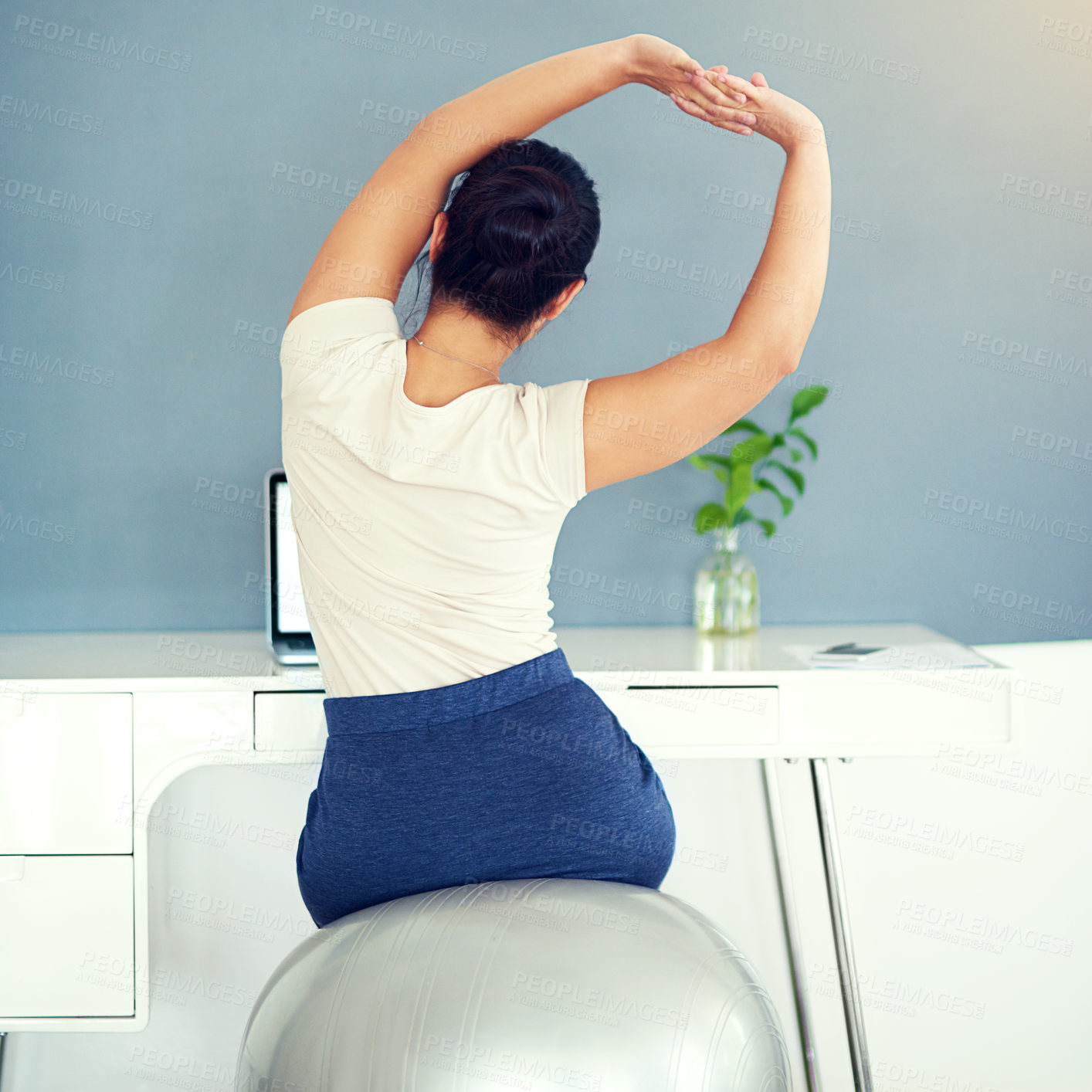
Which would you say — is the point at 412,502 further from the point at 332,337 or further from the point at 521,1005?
the point at 521,1005

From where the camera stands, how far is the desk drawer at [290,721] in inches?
53.7

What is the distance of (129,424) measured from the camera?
5.47 ft

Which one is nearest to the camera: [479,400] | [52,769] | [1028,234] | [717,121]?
[479,400]

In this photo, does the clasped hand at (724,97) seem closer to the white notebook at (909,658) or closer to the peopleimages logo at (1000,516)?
the white notebook at (909,658)

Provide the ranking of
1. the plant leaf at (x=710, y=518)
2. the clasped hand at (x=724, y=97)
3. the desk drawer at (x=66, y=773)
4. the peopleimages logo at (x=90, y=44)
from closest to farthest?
the clasped hand at (x=724, y=97)
the desk drawer at (x=66, y=773)
the peopleimages logo at (x=90, y=44)
the plant leaf at (x=710, y=518)

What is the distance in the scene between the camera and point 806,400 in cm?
170

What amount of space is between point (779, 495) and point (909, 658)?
1.23ft

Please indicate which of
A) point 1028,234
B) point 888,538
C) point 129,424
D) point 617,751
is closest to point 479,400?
point 617,751

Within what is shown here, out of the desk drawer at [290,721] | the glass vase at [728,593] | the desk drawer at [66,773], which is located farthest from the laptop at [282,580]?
the glass vase at [728,593]

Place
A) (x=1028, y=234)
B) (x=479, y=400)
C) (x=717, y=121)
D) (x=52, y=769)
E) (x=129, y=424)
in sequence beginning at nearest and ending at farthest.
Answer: (x=479, y=400) < (x=717, y=121) < (x=52, y=769) < (x=129, y=424) < (x=1028, y=234)

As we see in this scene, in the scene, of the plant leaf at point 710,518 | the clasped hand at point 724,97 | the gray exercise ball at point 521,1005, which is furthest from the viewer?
the plant leaf at point 710,518

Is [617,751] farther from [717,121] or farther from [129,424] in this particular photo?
[129,424]

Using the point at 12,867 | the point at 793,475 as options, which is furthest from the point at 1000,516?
the point at 12,867

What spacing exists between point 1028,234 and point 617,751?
1.41 m
